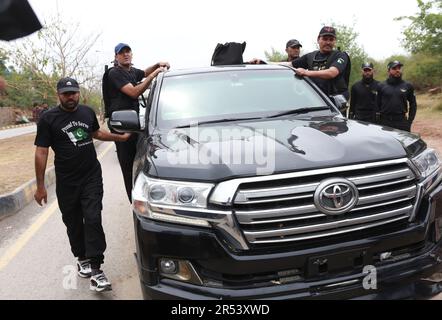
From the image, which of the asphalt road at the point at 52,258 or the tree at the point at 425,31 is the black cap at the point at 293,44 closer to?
the asphalt road at the point at 52,258

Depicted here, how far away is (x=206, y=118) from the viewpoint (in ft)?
11.6

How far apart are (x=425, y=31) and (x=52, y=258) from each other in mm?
20974

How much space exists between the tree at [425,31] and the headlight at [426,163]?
64.7 feet

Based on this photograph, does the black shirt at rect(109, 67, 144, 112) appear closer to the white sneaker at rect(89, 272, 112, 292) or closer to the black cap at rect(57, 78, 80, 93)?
the black cap at rect(57, 78, 80, 93)

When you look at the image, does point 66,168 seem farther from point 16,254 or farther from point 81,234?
point 16,254

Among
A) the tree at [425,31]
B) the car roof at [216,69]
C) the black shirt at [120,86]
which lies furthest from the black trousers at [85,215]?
the tree at [425,31]

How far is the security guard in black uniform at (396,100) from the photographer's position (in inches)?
273

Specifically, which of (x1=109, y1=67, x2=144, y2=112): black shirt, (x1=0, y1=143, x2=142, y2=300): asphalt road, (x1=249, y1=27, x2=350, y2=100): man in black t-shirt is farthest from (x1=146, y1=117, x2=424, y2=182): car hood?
(x1=249, y1=27, x2=350, y2=100): man in black t-shirt

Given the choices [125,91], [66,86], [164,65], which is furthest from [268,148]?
[164,65]

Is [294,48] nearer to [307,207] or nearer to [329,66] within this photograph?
[329,66]

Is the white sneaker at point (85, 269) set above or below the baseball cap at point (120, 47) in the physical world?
below

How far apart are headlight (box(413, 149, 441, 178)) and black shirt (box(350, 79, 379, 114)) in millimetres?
4688

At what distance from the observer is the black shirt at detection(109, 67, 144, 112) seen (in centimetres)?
488
